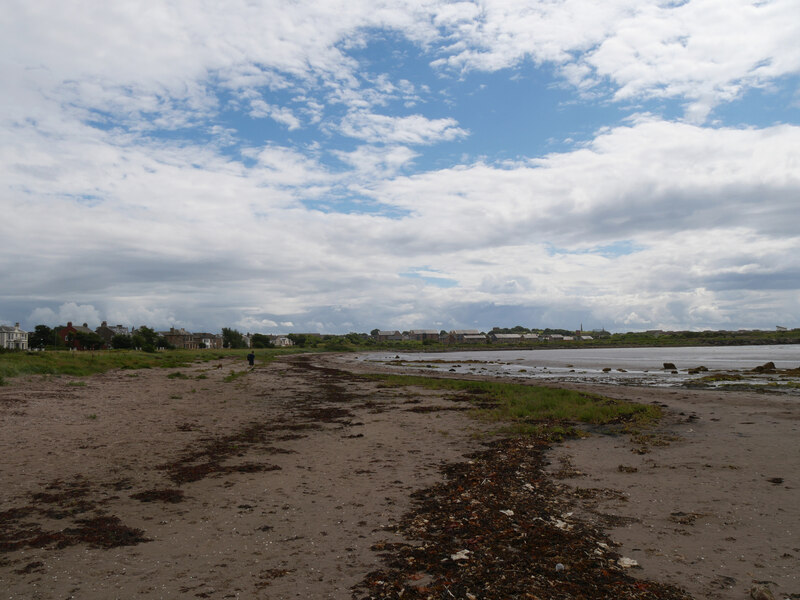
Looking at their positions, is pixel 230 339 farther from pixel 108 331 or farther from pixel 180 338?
pixel 108 331

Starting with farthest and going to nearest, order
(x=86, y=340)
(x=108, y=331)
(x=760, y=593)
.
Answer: (x=108, y=331) < (x=86, y=340) < (x=760, y=593)

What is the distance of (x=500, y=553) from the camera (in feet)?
23.5

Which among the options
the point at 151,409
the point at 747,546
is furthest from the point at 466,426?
the point at 151,409

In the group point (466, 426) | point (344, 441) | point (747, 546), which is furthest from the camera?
point (466, 426)

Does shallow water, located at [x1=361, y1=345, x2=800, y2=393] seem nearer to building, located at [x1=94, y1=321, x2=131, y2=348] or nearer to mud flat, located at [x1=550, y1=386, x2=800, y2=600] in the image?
mud flat, located at [x1=550, y1=386, x2=800, y2=600]

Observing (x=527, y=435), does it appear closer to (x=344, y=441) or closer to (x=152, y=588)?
(x=344, y=441)

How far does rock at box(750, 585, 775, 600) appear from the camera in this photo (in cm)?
586

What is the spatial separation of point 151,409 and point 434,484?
15.6 meters

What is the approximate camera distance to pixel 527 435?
1702 centimetres

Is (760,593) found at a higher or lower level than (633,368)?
higher

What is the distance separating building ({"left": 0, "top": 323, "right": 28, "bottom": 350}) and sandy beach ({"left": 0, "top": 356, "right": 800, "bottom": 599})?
113708 mm

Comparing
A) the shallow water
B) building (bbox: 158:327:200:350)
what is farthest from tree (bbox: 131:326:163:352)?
the shallow water

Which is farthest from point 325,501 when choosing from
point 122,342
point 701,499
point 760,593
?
point 122,342

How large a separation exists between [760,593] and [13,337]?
14217cm
